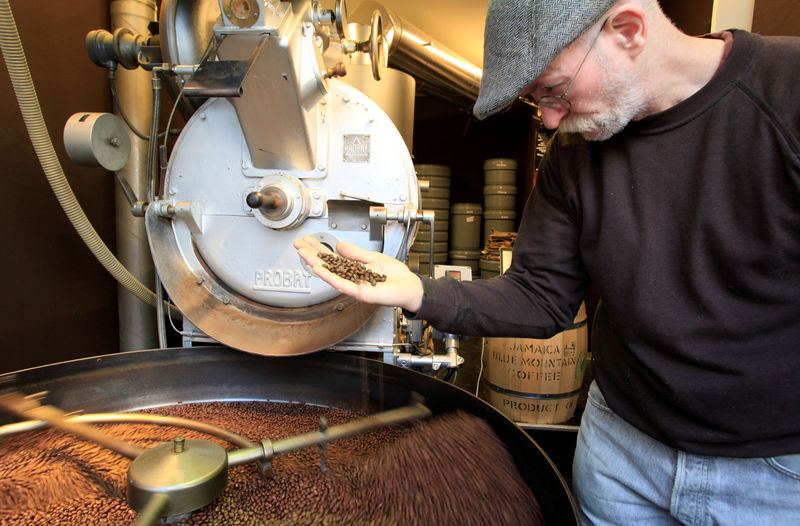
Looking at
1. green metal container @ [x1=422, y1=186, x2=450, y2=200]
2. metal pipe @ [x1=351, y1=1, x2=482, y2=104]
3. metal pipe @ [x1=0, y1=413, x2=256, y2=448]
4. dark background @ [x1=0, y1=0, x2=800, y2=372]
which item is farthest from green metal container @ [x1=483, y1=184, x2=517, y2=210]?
metal pipe @ [x1=0, y1=413, x2=256, y2=448]

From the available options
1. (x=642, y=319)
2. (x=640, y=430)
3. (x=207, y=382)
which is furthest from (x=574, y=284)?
(x=207, y=382)

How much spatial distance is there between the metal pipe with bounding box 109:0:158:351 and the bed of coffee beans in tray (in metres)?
0.73

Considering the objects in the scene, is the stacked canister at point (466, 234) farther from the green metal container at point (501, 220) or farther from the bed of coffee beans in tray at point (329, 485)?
the bed of coffee beans in tray at point (329, 485)

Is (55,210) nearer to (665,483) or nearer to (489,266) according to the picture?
(665,483)

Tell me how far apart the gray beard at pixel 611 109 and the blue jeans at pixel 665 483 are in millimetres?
567

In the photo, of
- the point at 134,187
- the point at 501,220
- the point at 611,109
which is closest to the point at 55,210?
the point at 134,187

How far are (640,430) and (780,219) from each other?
17.4 inches

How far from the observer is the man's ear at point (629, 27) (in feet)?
2.17

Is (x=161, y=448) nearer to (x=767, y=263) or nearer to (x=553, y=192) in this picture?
(x=553, y=192)

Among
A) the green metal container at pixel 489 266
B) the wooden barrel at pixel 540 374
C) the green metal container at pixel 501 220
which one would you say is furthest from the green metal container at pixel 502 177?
the wooden barrel at pixel 540 374

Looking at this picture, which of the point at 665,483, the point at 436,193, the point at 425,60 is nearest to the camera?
the point at 665,483

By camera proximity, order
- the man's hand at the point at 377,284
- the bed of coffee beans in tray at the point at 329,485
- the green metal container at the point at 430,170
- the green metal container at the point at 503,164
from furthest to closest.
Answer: the green metal container at the point at 503,164
the green metal container at the point at 430,170
the man's hand at the point at 377,284
the bed of coffee beans in tray at the point at 329,485

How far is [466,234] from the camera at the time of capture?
513 centimetres

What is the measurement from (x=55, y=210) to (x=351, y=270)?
1.36 meters
